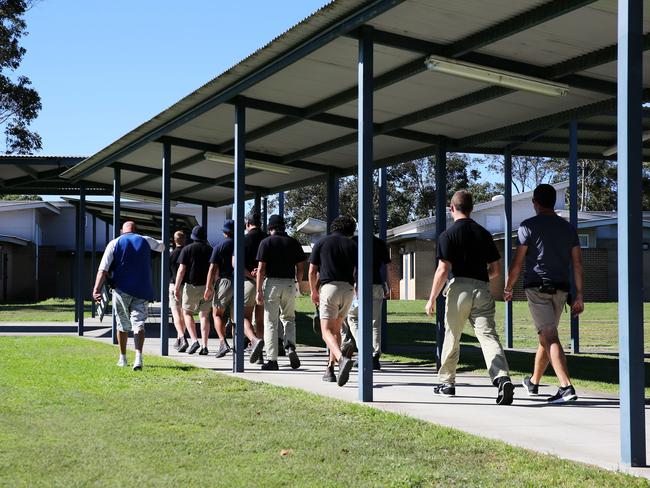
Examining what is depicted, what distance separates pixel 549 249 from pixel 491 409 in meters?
1.61

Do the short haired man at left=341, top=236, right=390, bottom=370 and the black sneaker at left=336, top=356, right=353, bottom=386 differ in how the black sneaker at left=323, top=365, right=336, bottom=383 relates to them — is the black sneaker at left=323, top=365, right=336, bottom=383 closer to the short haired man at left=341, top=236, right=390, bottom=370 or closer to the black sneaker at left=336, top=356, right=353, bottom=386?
the short haired man at left=341, top=236, right=390, bottom=370

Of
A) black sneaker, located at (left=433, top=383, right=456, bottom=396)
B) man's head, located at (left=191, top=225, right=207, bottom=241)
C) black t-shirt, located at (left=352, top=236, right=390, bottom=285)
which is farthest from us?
man's head, located at (left=191, top=225, right=207, bottom=241)

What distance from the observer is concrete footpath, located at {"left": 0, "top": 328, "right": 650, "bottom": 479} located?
6.85m

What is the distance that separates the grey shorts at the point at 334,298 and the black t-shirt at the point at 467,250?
6.02 ft

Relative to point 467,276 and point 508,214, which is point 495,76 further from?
point 508,214

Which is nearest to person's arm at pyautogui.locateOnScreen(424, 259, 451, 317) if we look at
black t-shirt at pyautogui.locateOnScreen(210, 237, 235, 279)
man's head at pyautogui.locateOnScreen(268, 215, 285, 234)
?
man's head at pyautogui.locateOnScreen(268, 215, 285, 234)

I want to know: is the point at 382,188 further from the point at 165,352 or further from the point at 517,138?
the point at 165,352

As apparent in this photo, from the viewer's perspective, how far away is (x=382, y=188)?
1556 centimetres

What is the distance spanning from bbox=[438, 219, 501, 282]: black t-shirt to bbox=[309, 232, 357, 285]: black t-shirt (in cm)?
176

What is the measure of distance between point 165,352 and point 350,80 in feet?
18.4

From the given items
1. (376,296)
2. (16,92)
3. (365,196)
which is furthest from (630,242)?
(16,92)

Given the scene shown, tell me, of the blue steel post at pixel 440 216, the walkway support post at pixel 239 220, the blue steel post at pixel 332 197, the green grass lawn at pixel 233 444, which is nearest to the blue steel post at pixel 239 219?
the walkway support post at pixel 239 220

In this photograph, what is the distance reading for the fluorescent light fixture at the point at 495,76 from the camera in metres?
9.76

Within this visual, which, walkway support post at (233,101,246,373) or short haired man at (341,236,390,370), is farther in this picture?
walkway support post at (233,101,246,373)
